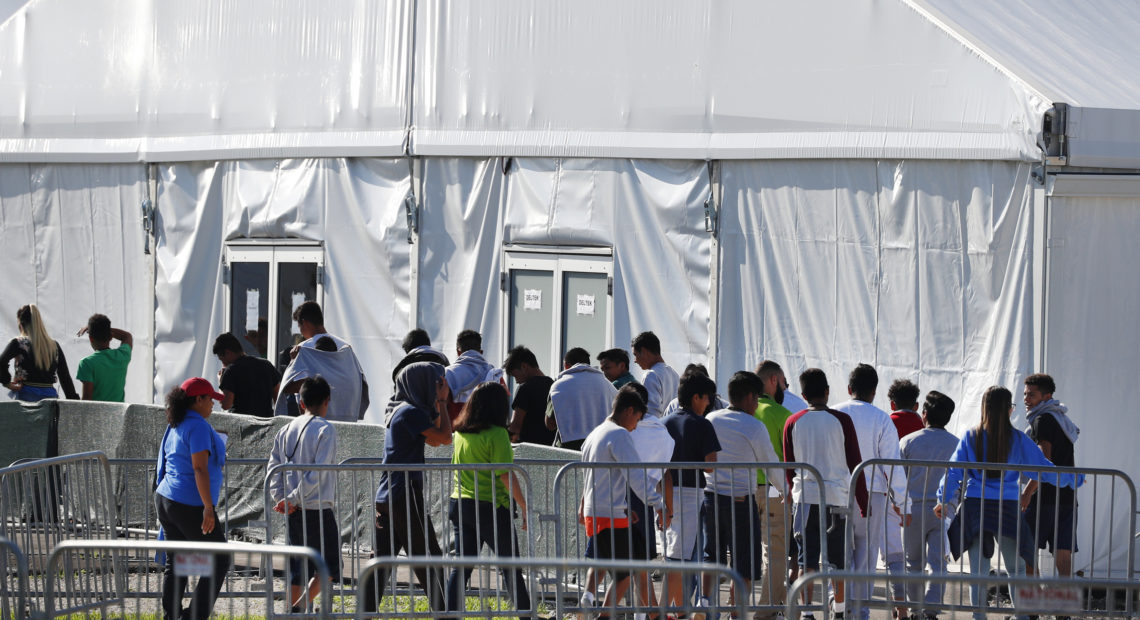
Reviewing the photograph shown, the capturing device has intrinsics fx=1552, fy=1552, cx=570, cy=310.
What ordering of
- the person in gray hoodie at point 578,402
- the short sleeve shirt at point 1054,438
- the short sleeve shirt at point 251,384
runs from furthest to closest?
the short sleeve shirt at point 251,384 < the person in gray hoodie at point 578,402 < the short sleeve shirt at point 1054,438

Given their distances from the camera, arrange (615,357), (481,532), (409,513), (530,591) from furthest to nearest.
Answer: (615,357), (409,513), (481,532), (530,591)

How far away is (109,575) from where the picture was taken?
29.1 feet

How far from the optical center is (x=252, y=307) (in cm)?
1655

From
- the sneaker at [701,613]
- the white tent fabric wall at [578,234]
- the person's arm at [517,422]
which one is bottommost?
the sneaker at [701,613]

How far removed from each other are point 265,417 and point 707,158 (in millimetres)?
4336

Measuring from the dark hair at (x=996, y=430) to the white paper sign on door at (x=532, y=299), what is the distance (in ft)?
19.4

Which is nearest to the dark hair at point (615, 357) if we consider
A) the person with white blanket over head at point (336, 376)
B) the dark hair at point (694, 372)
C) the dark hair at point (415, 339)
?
the dark hair at point (694, 372)

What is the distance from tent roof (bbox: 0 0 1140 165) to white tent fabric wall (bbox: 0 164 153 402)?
33 cm

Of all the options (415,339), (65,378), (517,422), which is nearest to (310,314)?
(415,339)

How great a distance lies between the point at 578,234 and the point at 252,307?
4247 mm

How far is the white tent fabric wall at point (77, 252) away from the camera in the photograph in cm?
1742

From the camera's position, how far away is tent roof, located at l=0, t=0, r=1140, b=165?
11922 mm

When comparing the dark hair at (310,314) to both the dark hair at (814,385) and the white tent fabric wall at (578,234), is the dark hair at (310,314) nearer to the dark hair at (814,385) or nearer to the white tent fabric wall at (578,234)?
the white tent fabric wall at (578,234)

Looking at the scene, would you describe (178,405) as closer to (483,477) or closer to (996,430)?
(483,477)
